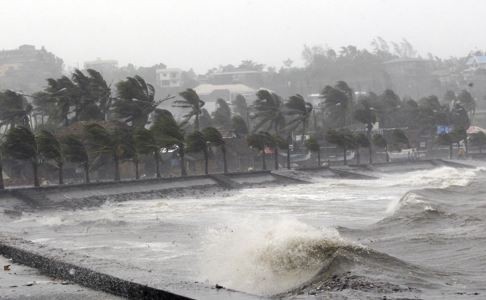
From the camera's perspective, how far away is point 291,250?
10797 millimetres

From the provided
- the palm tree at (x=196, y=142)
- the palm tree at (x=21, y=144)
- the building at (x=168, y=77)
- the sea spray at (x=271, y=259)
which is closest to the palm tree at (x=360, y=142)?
the palm tree at (x=196, y=142)

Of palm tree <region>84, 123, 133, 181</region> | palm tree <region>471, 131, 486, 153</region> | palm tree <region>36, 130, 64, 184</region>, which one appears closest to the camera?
palm tree <region>36, 130, 64, 184</region>

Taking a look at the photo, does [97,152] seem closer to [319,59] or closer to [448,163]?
[448,163]

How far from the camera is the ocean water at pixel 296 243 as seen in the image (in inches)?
371

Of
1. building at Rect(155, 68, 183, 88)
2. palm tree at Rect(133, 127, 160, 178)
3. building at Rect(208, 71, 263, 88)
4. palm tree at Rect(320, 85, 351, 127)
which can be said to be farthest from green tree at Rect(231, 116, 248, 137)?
building at Rect(208, 71, 263, 88)

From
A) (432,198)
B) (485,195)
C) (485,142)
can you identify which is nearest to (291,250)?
(432,198)

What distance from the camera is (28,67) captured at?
4941 inches

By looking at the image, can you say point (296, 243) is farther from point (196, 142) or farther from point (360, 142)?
point (360, 142)

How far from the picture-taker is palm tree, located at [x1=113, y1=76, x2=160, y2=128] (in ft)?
161

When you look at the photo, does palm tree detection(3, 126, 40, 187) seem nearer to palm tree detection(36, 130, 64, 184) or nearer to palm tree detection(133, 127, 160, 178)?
palm tree detection(36, 130, 64, 184)

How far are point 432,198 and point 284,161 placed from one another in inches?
1504

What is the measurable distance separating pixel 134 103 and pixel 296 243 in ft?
129

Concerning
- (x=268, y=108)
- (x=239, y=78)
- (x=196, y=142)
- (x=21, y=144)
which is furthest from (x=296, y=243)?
(x=239, y=78)

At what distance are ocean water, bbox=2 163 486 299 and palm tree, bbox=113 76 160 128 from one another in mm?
17845
